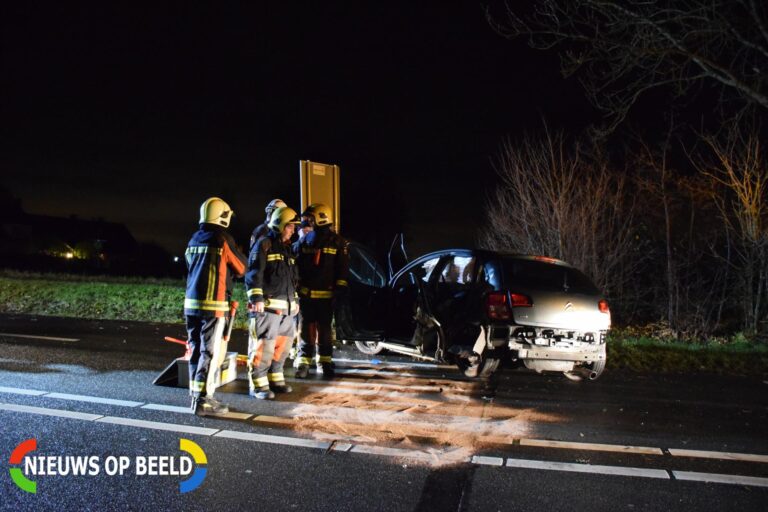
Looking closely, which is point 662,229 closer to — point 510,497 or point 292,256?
point 292,256

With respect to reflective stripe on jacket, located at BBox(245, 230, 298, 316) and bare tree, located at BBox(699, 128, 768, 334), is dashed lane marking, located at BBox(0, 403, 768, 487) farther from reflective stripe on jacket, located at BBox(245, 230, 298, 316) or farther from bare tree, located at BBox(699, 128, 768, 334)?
bare tree, located at BBox(699, 128, 768, 334)

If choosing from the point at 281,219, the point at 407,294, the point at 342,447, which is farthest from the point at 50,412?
the point at 407,294

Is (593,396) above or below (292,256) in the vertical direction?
below

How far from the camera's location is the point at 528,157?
13.2m

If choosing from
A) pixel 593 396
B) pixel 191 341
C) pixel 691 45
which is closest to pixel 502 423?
pixel 593 396

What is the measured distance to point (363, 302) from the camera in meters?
8.32

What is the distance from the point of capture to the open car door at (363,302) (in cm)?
812

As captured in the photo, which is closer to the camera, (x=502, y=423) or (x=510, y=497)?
(x=510, y=497)

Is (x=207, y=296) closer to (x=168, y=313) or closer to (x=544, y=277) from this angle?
(x=544, y=277)

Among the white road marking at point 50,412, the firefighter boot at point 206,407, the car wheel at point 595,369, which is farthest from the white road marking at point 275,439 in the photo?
the car wheel at point 595,369

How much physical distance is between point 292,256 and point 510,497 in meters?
3.79

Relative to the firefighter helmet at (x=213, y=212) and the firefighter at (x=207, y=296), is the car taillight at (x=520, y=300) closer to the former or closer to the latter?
the firefighter at (x=207, y=296)

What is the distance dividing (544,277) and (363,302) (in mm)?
2441

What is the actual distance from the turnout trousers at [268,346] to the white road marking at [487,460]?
256cm
